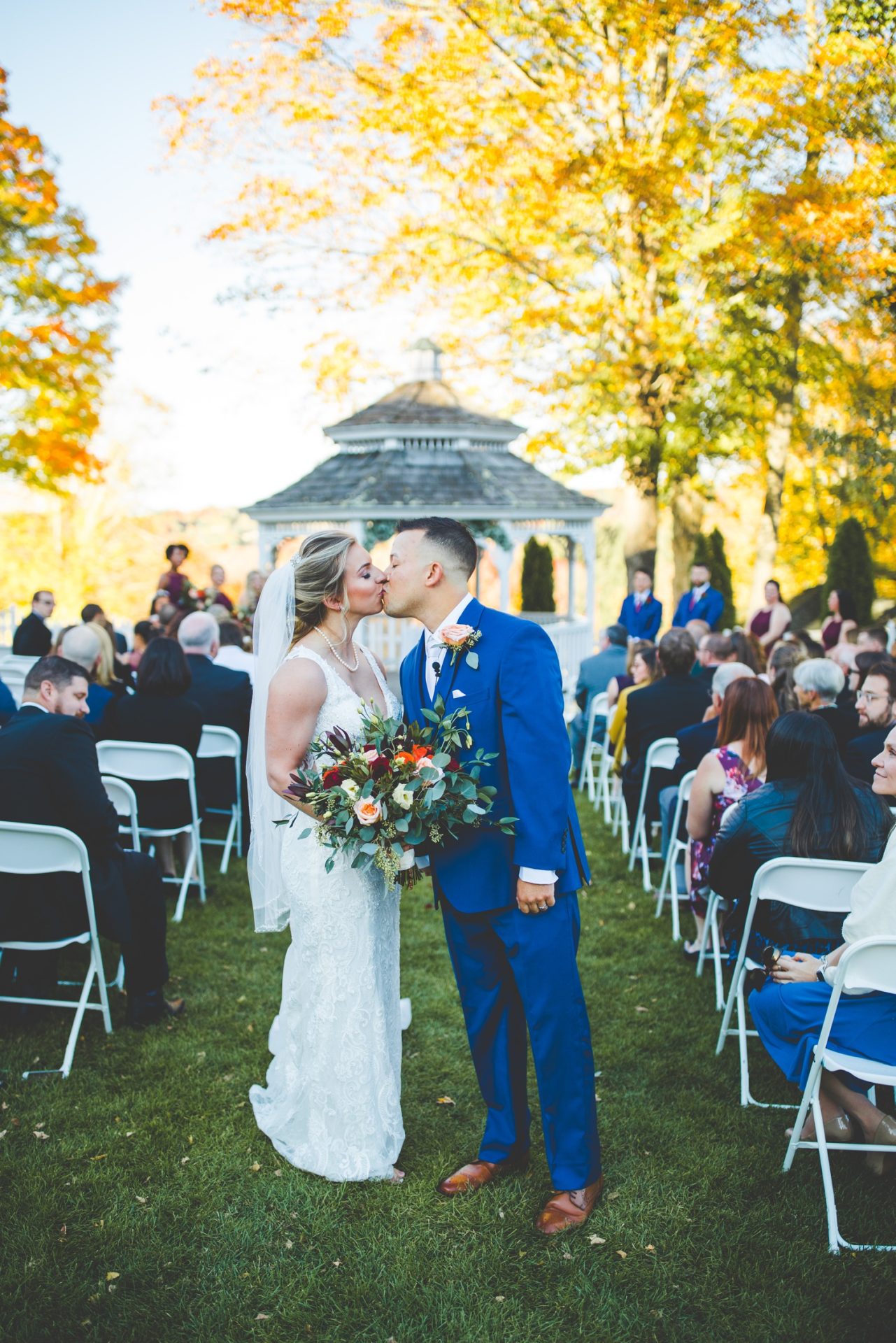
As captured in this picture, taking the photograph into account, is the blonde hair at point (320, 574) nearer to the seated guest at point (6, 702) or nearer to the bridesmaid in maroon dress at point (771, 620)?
the seated guest at point (6, 702)

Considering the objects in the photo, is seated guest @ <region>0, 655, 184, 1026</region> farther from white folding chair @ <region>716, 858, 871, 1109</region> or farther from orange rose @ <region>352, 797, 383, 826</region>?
white folding chair @ <region>716, 858, 871, 1109</region>

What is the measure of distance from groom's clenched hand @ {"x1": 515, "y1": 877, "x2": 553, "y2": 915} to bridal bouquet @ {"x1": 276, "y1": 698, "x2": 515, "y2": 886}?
0.66 feet

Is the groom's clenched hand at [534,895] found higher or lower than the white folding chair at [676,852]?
higher

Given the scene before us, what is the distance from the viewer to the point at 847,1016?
11.2 feet

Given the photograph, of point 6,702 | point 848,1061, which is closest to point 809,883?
point 848,1061

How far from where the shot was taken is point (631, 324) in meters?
15.3

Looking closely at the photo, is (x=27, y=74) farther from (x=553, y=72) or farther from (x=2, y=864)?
(x=2, y=864)

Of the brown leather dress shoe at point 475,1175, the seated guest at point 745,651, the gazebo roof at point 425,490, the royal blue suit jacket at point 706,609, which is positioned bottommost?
the brown leather dress shoe at point 475,1175

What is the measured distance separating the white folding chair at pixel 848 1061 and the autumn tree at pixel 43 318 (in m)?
15.3

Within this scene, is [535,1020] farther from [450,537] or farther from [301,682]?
[450,537]

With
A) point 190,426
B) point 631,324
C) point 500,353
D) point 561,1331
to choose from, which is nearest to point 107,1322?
point 561,1331

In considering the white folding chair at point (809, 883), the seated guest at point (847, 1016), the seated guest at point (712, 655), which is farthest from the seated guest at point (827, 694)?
the seated guest at point (847, 1016)

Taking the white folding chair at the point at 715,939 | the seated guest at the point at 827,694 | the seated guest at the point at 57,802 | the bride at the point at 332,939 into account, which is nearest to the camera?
the bride at the point at 332,939

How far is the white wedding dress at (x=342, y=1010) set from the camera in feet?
12.2
